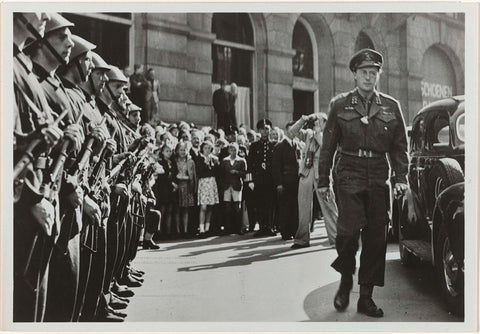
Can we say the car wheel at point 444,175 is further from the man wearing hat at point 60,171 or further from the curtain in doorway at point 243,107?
the man wearing hat at point 60,171

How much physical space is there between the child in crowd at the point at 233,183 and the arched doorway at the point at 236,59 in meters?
0.37

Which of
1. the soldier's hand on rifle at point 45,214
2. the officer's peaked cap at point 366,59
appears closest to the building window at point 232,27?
the officer's peaked cap at point 366,59

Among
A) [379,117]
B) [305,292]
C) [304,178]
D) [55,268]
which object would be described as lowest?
[305,292]

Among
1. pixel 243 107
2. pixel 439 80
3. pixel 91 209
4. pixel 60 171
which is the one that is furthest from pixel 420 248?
pixel 60 171

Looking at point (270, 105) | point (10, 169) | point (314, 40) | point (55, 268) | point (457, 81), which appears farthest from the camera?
point (314, 40)

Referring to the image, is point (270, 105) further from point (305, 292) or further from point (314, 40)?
point (305, 292)

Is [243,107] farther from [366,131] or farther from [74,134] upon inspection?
[74,134]

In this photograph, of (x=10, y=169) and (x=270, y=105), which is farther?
(x=270, y=105)

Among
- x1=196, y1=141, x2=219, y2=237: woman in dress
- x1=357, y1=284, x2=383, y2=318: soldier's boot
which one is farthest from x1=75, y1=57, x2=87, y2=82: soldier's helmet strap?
x1=196, y1=141, x2=219, y2=237: woman in dress

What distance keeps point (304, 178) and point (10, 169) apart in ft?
7.47

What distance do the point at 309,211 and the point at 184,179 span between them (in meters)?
1.69

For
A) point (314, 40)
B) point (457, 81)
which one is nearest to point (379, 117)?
point (457, 81)

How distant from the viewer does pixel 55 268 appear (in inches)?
114

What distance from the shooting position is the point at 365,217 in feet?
11.8
